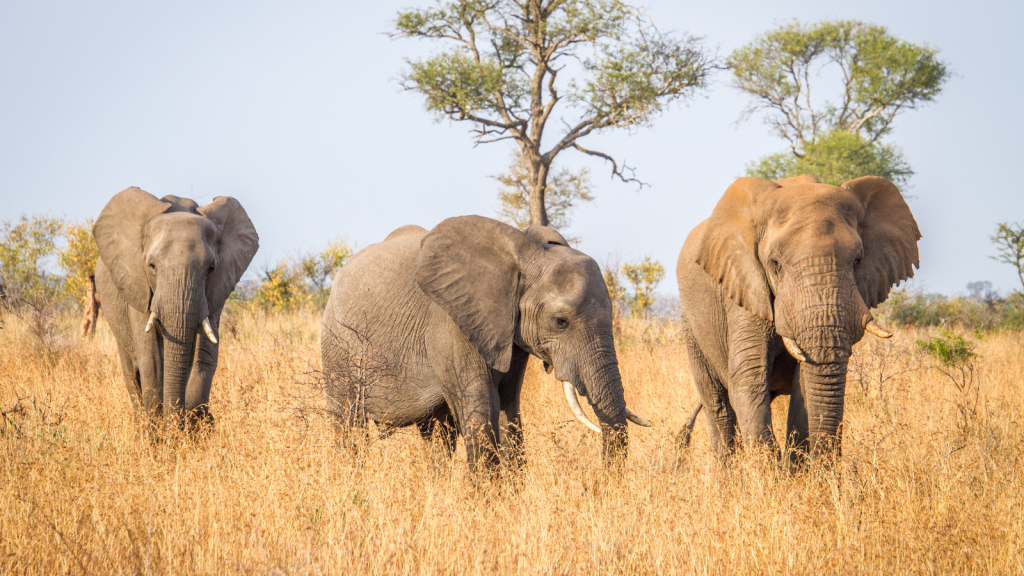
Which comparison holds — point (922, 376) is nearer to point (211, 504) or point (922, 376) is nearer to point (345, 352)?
point (345, 352)

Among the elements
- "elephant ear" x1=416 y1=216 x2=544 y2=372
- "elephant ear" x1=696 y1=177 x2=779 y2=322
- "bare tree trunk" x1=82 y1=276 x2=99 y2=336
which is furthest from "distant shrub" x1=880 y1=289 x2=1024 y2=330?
"bare tree trunk" x1=82 y1=276 x2=99 y2=336

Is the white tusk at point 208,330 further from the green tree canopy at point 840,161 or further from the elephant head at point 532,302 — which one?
the green tree canopy at point 840,161

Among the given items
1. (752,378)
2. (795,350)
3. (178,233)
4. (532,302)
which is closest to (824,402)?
(795,350)

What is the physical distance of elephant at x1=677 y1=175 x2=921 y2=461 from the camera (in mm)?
5293

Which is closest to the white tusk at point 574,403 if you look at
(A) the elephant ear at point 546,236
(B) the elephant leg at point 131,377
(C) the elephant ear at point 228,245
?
(A) the elephant ear at point 546,236

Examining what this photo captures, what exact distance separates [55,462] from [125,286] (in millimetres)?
2366

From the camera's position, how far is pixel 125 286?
7.48 meters

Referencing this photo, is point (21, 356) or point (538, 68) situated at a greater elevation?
point (538, 68)

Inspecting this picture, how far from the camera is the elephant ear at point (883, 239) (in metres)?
5.80

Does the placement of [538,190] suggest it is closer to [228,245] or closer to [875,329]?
[228,245]

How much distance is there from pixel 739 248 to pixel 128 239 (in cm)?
531

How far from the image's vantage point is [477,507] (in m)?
4.89

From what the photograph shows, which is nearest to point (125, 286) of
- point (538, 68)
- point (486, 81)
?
point (486, 81)

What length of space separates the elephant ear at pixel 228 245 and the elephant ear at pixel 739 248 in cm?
432
